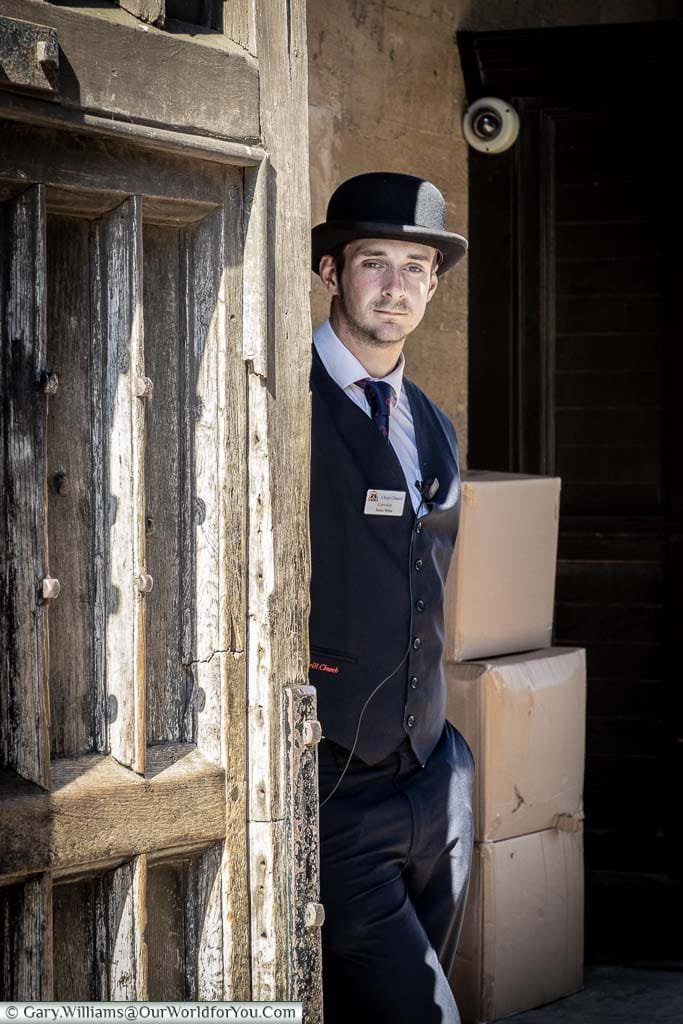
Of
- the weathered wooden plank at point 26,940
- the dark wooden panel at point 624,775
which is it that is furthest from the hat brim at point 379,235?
the dark wooden panel at point 624,775

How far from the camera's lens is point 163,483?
168 cm

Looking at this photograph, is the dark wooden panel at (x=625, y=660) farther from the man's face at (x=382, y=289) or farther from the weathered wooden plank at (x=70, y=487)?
the weathered wooden plank at (x=70, y=487)

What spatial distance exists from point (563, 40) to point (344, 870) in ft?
8.53

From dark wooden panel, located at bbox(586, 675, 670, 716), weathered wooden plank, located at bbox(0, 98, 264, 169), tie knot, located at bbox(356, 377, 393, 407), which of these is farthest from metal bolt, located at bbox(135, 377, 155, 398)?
dark wooden panel, located at bbox(586, 675, 670, 716)

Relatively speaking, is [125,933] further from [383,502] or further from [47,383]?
[383,502]

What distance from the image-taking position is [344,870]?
2221mm

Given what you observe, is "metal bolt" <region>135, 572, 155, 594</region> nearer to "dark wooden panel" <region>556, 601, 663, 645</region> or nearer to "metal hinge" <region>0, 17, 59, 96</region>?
"metal hinge" <region>0, 17, 59, 96</region>

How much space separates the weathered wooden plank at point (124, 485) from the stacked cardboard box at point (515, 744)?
146cm

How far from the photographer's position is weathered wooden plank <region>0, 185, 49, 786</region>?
59.4 inches

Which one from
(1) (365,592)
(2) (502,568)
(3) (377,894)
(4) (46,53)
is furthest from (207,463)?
(2) (502,568)

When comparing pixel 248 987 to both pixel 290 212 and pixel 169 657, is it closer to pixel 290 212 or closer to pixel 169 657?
pixel 169 657

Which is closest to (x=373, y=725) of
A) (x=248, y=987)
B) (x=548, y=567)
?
(x=248, y=987)

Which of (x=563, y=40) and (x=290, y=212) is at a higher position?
(x=563, y=40)

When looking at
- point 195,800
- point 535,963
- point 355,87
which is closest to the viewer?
point 195,800
